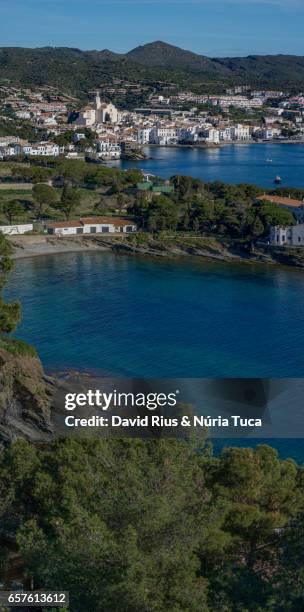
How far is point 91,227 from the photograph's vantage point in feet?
50.5

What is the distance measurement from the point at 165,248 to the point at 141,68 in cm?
5671

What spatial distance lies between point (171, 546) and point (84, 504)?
0.48 metres

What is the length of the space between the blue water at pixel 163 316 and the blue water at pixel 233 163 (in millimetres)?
11071

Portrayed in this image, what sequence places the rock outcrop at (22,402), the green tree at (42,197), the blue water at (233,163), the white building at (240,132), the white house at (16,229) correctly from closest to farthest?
1. the rock outcrop at (22,402)
2. the white house at (16,229)
3. the green tree at (42,197)
4. the blue water at (233,163)
5. the white building at (240,132)

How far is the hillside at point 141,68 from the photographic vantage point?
59438 millimetres

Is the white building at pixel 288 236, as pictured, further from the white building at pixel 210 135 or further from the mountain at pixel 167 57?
the mountain at pixel 167 57

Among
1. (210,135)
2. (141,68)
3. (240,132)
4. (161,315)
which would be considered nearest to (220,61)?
(141,68)

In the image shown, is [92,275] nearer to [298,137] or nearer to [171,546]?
[171,546]

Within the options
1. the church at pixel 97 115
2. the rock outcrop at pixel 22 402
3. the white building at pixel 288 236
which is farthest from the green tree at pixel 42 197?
the church at pixel 97 115

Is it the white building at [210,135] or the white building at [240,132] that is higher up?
the white building at [240,132]

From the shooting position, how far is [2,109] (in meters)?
43.3

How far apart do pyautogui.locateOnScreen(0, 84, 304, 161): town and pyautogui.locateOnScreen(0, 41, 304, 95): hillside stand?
348 centimetres

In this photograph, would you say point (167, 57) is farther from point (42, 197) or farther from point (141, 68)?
point (42, 197)

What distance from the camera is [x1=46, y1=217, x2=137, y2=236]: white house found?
49.7 ft
